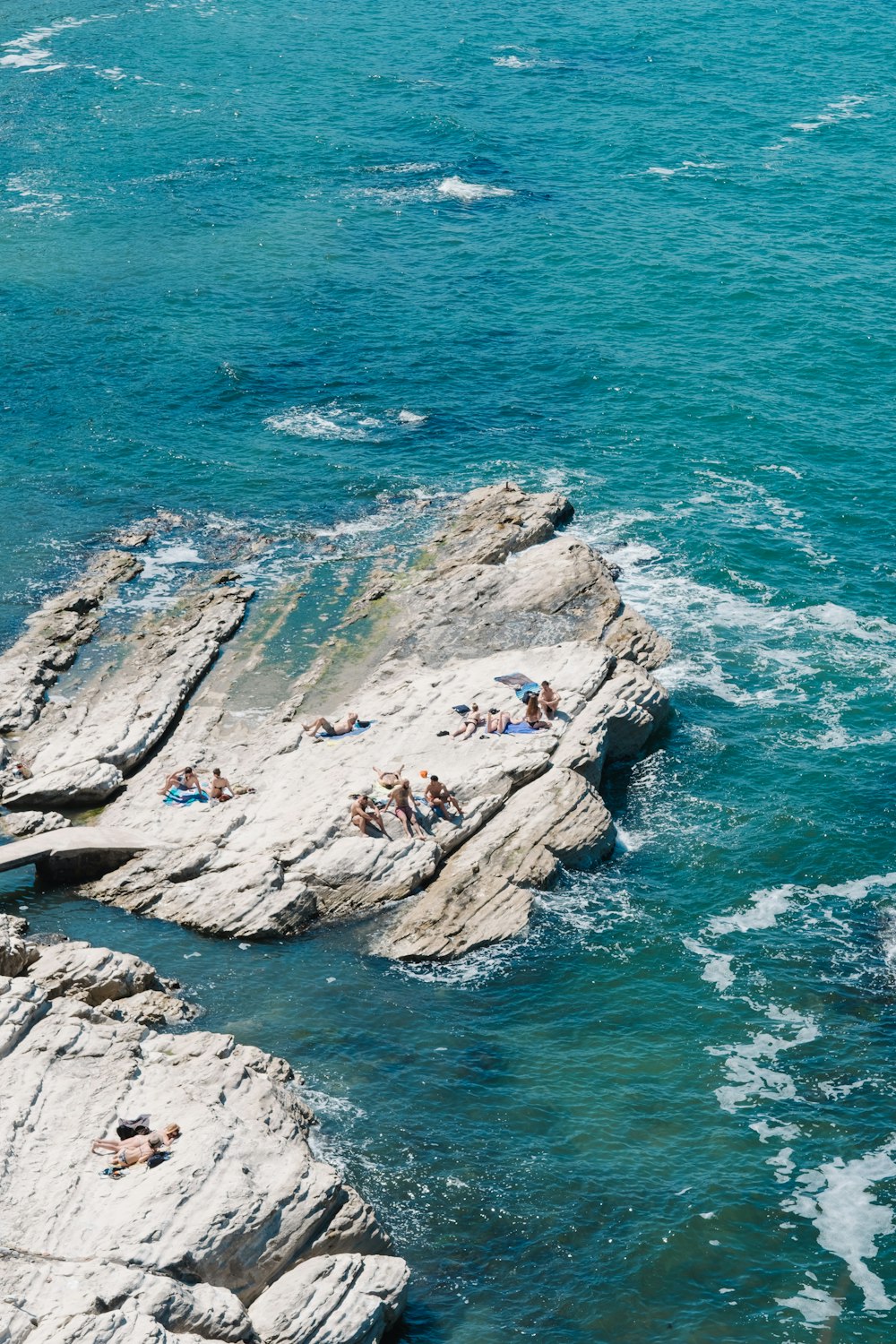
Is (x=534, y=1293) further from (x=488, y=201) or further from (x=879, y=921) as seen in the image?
(x=488, y=201)

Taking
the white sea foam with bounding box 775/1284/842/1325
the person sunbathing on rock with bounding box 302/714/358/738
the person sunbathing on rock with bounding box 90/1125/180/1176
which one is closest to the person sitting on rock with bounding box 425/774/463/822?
the person sunbathing on rock with bounding box 302/714/358/738

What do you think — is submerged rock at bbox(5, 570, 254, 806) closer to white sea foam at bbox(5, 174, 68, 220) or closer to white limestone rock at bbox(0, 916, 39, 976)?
white limestone rock at bbox(0, 916, 39, 976)

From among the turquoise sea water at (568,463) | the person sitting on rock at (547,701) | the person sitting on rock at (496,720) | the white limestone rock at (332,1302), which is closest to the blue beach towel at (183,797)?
the turquoise sea water at (568,463)

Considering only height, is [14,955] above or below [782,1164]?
above

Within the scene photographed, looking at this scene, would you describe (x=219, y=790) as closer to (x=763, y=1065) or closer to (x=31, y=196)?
(x=763, y=1065)

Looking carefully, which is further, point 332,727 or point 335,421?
point 335,421

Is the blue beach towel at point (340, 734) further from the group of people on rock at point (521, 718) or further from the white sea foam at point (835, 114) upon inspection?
the white sea foam at point (835, 114)

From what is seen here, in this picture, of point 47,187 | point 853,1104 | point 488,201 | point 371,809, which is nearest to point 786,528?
point 371,809

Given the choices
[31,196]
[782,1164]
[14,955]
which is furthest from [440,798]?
[31,196]
